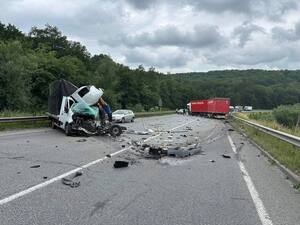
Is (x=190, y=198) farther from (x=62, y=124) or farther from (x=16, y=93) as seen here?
(x=16, y=93)

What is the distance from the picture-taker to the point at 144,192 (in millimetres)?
8203

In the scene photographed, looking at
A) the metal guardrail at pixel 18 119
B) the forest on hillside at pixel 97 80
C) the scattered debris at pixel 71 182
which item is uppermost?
the forest on hillside at pixel 97 80

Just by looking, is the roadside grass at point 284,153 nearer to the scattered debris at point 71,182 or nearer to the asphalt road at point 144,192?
the asphalt road at point 144,192

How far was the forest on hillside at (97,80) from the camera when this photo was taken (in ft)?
164

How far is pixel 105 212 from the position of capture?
655 centimetres

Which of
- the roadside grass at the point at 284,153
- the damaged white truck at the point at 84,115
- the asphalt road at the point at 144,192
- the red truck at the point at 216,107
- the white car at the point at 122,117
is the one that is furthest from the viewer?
the red truck at the point at 216,107

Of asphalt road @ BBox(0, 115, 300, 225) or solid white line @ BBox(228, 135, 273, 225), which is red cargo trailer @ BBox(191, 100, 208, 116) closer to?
asphalt road @ BBox(0, 115, 300, 225)

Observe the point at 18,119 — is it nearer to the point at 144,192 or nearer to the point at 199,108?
the point at 144,192

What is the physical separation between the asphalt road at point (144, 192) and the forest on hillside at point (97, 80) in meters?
37.9

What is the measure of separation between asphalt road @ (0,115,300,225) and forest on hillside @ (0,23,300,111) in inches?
1492

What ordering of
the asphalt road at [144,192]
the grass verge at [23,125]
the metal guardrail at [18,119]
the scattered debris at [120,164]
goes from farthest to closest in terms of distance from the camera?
1. the grass verge at [23,125]
2. the metal guardrail at [18,119]
3. the scattered debris at [120,164]
4. the asphalt road at [144,192]

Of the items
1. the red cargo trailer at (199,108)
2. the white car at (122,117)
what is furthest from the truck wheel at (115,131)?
the red cargo trailer at (199,108)

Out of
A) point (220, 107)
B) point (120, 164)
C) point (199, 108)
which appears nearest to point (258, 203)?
point (120, 164)

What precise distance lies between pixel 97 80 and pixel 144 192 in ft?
301
